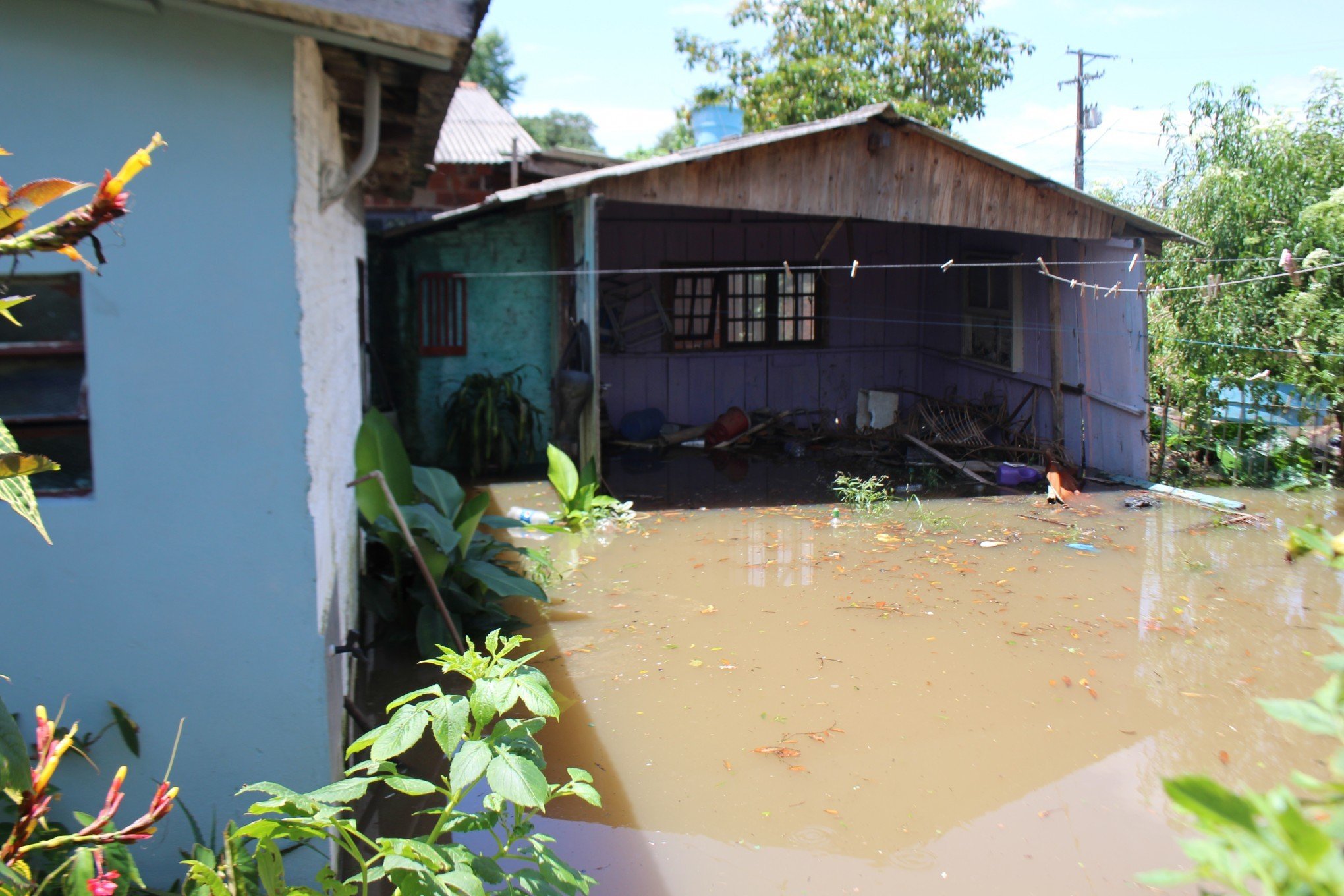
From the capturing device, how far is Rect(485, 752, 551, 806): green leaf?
7.59ft

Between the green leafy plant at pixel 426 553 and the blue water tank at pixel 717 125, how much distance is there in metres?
10.1

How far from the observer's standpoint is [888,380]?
14531mm

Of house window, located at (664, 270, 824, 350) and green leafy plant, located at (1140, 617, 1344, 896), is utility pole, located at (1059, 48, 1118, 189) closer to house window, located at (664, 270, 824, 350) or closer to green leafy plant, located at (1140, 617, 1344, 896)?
house window, located at (664, 270, 824, 350)

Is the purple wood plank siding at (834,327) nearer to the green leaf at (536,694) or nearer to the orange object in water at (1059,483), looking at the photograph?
the orange object in water at (1059,483)

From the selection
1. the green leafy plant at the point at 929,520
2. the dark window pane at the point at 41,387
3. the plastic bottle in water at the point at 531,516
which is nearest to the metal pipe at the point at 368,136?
the dark window pane at the point at 41,387

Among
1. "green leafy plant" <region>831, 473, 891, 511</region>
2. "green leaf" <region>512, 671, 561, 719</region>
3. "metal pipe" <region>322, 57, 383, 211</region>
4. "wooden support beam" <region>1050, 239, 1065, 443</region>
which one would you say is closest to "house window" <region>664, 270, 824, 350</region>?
"wooden support beam" <region>1050, 239, 1065, 443</region>

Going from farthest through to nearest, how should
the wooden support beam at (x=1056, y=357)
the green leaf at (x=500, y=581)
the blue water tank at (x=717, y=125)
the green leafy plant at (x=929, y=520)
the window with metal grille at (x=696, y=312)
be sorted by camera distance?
the blue water tank at (x=717, y=125)
the window with metal grille at (x=696, y=312)
the wooden support beam at (x=1056, y=357)
the green leafy plant at (x=929, y=520)
the green leaf at (x=500, y=581)

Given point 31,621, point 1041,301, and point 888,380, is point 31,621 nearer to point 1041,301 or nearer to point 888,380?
point 1041,301

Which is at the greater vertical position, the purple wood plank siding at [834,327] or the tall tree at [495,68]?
the tall tree at [495,68]

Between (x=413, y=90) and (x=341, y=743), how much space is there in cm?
301

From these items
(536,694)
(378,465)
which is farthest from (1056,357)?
(536,694)

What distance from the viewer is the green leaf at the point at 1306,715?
959mm

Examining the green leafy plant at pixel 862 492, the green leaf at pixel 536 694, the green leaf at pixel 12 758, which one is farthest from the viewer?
the green leafy plant at pixel 862 492

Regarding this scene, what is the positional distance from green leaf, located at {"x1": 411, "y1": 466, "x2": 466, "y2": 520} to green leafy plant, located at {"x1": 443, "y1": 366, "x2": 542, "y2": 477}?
168 inches
